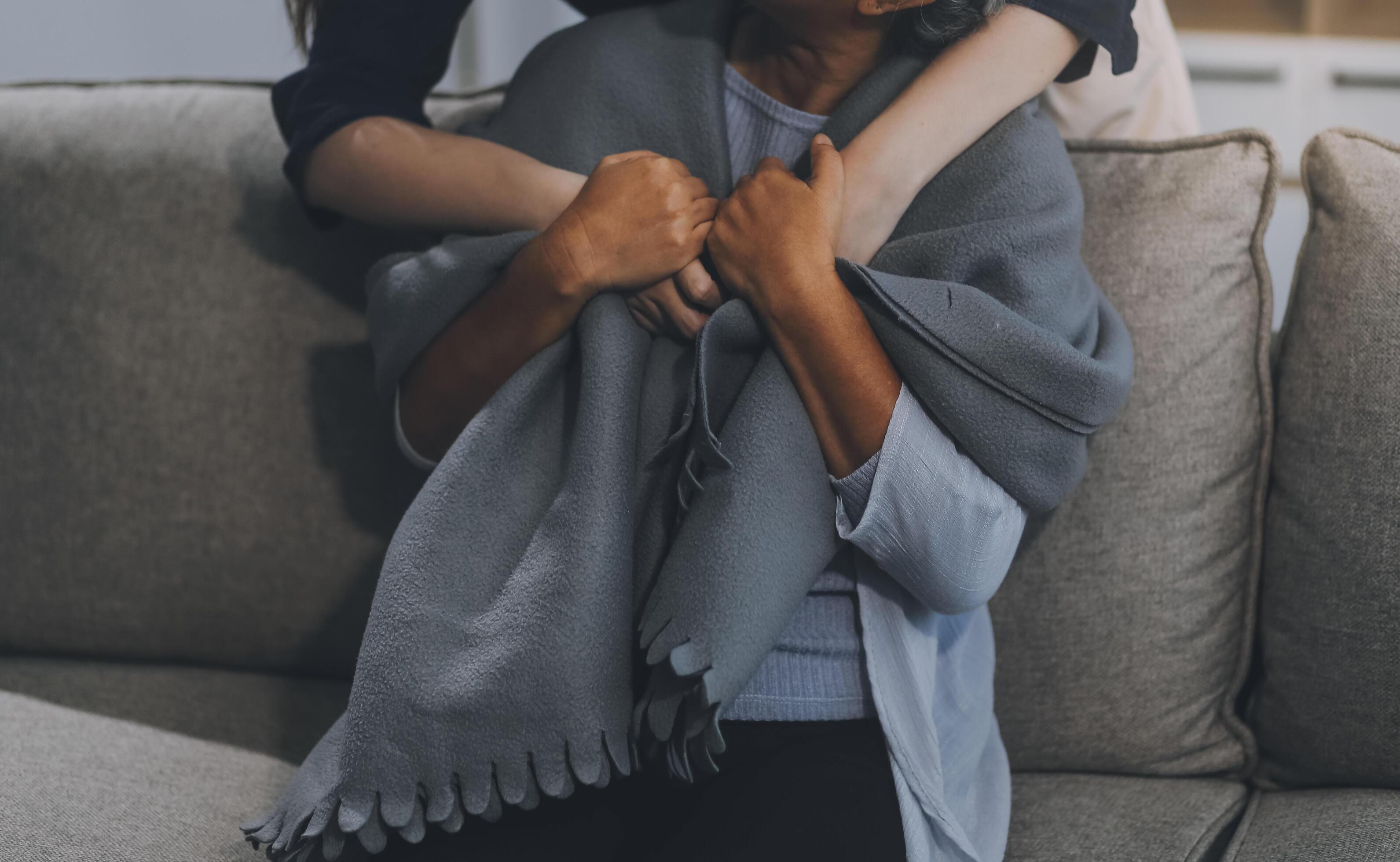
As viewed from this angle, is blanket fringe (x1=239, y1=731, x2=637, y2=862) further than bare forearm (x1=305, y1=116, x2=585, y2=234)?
No

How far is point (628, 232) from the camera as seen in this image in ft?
2.39

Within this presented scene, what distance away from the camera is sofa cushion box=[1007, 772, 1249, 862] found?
82 cm

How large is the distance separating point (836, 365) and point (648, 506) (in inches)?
6.9

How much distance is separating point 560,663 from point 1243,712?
700mm

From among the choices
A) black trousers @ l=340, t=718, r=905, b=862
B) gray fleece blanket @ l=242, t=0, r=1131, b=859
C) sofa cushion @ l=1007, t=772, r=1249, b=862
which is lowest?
sofa cushion @ l=1007, t=772, r=1249, b=862

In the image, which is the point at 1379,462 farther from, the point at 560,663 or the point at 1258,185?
the point at 560,663

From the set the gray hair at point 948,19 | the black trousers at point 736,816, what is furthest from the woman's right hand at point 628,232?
the black trousers at point 736,816

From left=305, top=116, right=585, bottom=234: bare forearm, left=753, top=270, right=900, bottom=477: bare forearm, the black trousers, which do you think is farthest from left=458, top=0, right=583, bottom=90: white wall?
the black trousers

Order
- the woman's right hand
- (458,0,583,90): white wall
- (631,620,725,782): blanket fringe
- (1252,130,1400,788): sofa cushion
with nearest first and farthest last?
(631,620,725,782): blanket fringe
the woman's right hand
(1252,130,1400,788): sofa cushion
(458,0,583,90): white wall

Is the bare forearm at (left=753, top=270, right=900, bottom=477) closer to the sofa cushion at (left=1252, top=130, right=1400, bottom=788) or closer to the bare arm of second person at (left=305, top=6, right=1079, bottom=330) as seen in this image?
the bare arm of second person at (left=305, top=6, right=1079, bottom=330)

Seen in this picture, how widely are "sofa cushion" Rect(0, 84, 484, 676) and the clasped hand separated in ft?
1.47

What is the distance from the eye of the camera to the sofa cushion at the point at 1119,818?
82 centimetres

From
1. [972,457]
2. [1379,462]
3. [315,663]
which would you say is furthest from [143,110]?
[1379,462]

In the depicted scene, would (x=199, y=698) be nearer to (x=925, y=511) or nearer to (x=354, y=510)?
(x=354, y=510)
